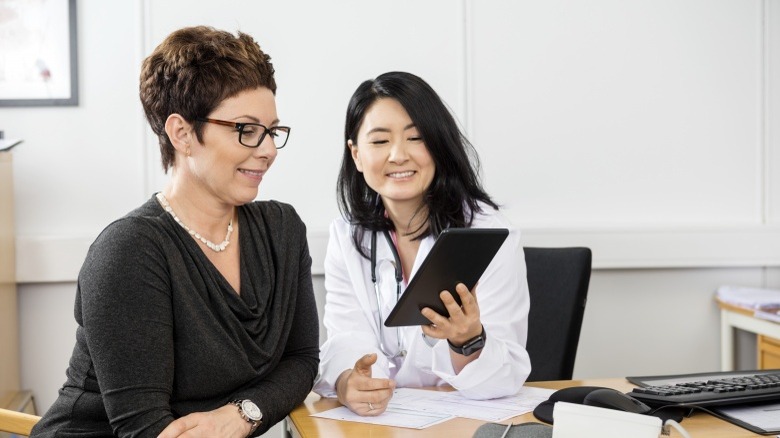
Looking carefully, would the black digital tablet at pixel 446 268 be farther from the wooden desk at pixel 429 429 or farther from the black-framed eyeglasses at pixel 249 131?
the black-framed eyeglasses at pixel 249 131

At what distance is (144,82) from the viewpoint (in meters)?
1.66

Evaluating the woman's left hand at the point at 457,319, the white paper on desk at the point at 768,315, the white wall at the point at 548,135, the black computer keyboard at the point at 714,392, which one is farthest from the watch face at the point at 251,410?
the white paper on desk at the point at 768,315

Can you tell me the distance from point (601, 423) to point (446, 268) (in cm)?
42

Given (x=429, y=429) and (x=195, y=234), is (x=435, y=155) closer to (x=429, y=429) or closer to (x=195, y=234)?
(x=195, y=234)

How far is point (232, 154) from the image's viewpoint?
1.64 meters

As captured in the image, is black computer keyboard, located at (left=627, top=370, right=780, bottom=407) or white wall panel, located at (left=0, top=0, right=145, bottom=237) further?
white wall panel, located at (left=0, top=0, right=145, bottom=237)

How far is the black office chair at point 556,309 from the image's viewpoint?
2.37 metres

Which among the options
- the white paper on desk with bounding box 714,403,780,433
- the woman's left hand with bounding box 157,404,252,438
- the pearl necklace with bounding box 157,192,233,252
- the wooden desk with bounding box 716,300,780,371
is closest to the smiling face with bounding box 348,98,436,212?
the pearl necklace with bounding box 157,192,233,252

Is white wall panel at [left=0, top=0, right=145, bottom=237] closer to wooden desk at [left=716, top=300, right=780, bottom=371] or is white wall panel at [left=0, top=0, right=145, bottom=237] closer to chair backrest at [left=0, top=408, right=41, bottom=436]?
chair backrest at [left=0, top=408, right=41, bottom=436]

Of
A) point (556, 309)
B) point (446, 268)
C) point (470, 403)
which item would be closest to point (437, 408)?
point (470, 403)

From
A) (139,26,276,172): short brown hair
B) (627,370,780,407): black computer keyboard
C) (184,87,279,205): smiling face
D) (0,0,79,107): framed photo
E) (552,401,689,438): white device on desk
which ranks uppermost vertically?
(0,0,79,107): framed photo

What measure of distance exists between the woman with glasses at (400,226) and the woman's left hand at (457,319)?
0.15 m

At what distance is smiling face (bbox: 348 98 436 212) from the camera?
7.04ft

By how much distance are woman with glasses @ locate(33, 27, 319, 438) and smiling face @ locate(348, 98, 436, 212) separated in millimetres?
447
